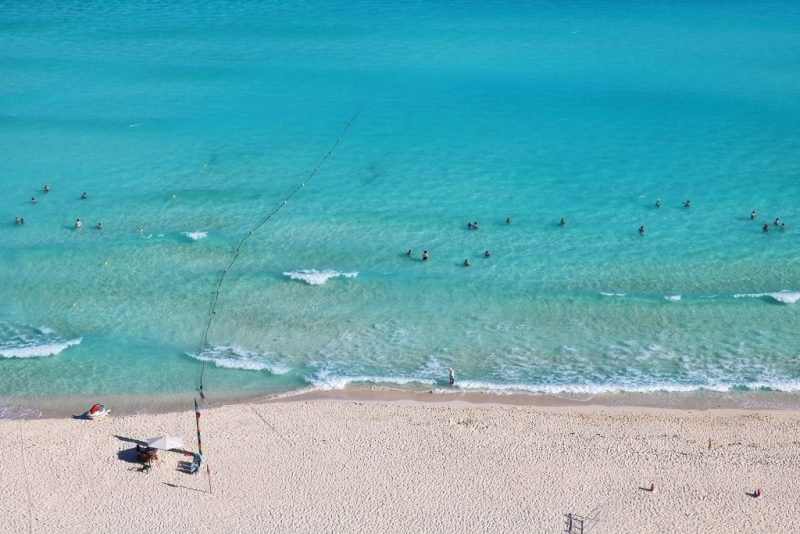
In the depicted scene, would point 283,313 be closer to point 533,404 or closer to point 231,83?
point 533,404

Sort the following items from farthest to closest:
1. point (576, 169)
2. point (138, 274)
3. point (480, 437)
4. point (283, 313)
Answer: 1. point (576, 169)
2. point (138, 274)
3. point (283, 313)
4. point (480, 437)

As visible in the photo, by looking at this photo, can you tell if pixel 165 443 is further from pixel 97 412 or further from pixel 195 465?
pixel 97 412

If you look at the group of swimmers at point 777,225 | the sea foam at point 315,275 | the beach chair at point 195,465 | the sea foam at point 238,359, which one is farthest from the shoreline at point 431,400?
the group of swimmers at point 777,225

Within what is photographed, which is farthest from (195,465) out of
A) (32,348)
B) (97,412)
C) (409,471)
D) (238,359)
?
(32,348)

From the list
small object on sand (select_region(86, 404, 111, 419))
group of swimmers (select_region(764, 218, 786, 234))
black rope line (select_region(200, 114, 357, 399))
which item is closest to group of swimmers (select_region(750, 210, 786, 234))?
group of swimmers (select_region(764, 218, 786, 234))

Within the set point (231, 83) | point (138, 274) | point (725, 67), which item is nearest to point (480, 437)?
point (138, 274)

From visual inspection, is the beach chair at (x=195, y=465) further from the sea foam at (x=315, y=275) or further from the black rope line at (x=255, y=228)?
the sea foam at (x=315, y=275)
